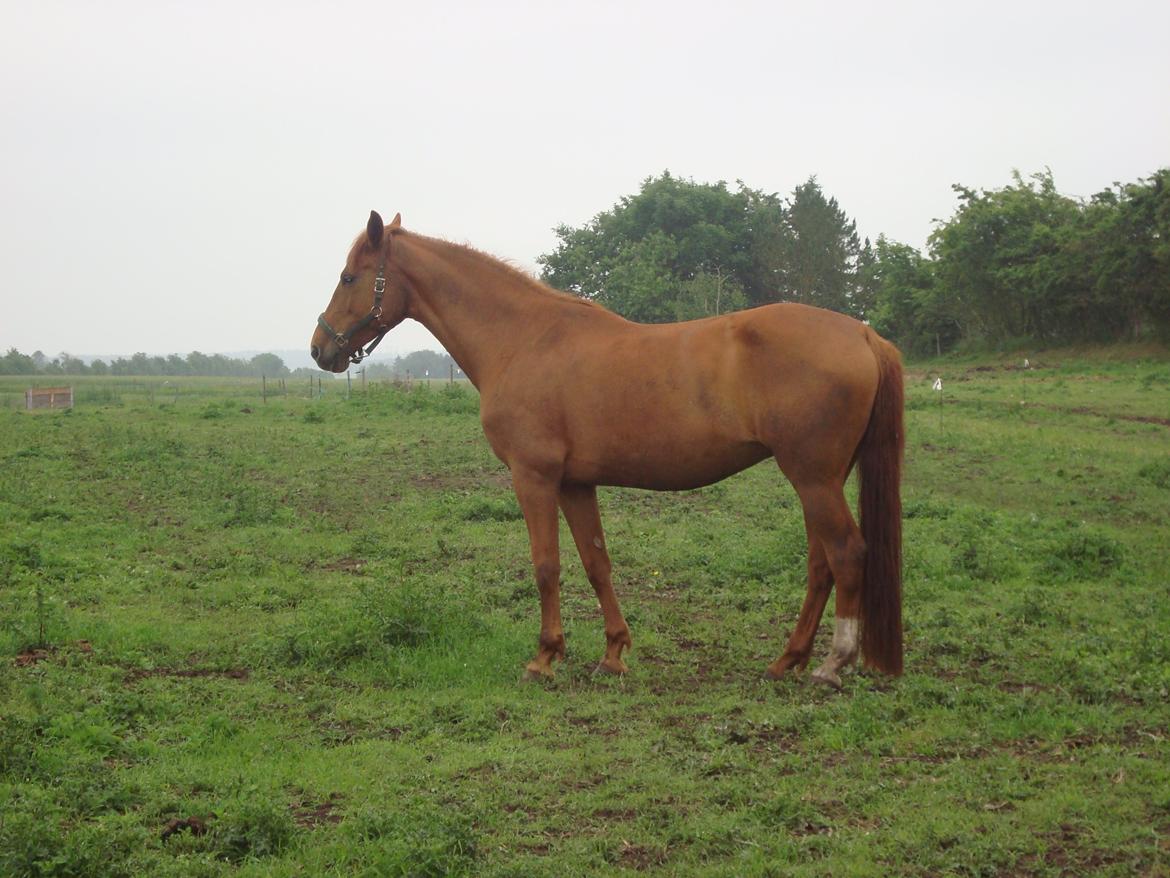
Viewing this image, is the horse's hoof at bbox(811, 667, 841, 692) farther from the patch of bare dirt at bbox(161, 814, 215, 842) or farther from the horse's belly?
the patch of bare dirt at bbox(161, 814, 215, 842)

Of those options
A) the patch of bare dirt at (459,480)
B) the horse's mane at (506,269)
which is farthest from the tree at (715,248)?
the horse's mane at (506,269)

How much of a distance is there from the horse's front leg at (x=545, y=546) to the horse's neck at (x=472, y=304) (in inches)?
32.5

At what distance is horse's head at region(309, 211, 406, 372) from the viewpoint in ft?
23.5

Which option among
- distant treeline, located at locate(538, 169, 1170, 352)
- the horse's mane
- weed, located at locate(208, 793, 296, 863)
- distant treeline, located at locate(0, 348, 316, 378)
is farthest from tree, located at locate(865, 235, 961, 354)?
distant treeline, located at locate(0, 348, 316, 378)

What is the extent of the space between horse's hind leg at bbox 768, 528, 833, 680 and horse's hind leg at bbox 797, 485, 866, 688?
0.78ft

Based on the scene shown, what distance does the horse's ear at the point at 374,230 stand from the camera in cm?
701

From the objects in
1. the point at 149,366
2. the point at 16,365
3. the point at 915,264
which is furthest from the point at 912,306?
the point at 149,366

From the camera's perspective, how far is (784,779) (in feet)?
14.7

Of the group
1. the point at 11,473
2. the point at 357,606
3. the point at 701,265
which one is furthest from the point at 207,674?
the point at 701,265

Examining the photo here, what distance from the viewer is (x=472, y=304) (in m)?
7.12

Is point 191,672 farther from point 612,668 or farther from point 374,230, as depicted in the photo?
point 374,230

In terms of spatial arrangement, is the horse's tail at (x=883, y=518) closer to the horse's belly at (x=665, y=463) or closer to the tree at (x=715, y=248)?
the horse's belly at (x=665, y=463)

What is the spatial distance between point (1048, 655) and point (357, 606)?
4.42 m

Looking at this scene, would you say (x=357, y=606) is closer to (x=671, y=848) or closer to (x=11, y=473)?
(x=671, y=848)
